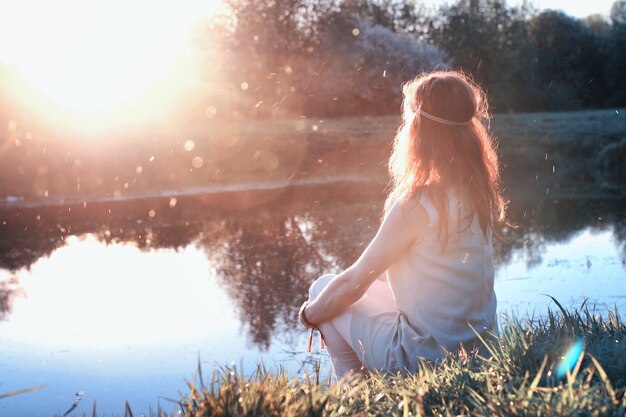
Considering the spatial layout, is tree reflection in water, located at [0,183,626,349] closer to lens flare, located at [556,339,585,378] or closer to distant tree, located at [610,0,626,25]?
lens flare, located at [556,339,585,378]

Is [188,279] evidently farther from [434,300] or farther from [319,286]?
[434,300]

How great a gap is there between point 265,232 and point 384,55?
1650cm

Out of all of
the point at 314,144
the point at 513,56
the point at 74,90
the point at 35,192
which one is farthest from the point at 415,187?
the point at 513,56

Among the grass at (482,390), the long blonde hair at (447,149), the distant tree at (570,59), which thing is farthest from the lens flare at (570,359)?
the distant tree at (570,59)

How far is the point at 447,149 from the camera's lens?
3219 mm

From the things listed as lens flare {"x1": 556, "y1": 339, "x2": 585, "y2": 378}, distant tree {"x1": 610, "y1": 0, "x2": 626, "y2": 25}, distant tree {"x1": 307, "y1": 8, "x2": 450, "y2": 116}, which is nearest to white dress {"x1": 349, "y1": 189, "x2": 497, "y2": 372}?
lens flare {"x1": 556, "y1": 339, "x2": 585, "y2": 378}

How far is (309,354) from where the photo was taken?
4406 mm

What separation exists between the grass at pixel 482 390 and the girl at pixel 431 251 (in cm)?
31

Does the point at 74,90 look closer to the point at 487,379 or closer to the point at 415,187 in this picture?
the point at 415,187

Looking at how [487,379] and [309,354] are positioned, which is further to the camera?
[309,354]

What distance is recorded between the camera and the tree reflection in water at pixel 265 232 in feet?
19.5

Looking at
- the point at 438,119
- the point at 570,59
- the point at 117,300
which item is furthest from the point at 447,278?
the point at 570,59

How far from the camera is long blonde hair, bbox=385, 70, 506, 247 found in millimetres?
3188

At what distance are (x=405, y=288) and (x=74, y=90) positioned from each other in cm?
1306
